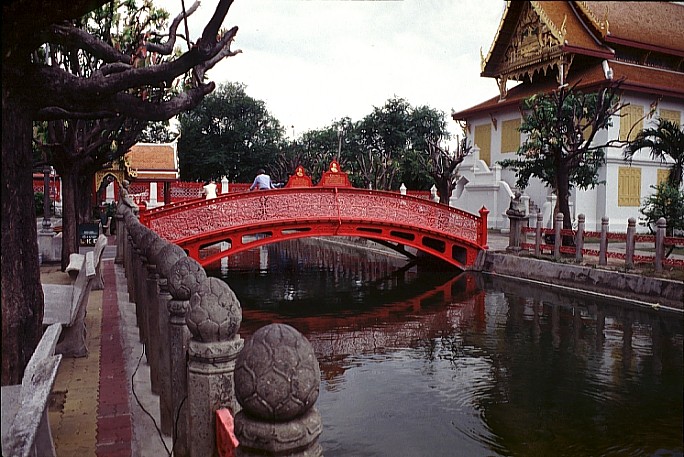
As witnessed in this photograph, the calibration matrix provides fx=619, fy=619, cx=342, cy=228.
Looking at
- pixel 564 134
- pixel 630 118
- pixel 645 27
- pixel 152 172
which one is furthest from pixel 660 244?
pixel 152 172

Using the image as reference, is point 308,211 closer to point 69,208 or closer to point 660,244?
point 69,208

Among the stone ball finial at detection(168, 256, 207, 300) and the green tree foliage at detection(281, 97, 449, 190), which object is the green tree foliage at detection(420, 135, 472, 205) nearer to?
the green tree foliage at detection(281, 97, 449, 190)

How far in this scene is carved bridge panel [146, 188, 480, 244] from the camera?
12.4 meters

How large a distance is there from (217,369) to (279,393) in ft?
3.44

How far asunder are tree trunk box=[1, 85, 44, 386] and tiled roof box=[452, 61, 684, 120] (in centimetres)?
1806

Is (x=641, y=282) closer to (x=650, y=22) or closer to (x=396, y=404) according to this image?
(x=396, y=404)

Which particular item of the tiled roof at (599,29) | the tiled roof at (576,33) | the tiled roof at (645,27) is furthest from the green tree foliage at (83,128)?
the tiled roof at (645,27)

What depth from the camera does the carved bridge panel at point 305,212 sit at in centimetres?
1241

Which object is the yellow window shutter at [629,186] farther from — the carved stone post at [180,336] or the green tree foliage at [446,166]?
the carved stone post at [180,336]

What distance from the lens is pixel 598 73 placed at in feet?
65.3

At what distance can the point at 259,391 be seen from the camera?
1626 millimetres

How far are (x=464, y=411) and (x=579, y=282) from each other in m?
6.99

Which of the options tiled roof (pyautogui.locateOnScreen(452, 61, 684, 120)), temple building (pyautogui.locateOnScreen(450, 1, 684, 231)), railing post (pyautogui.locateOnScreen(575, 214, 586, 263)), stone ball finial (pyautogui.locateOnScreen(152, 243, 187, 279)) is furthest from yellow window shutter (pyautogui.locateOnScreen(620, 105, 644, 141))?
stone ball finial (pyautogui.locateOnScreen(152, 243, 187, 279))

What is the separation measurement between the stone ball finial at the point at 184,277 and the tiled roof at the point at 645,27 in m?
20.2
